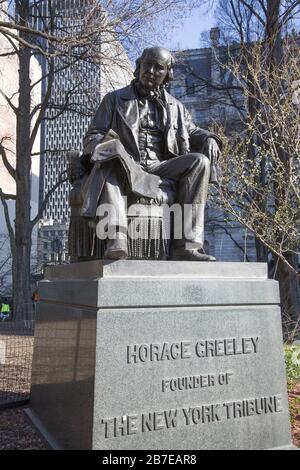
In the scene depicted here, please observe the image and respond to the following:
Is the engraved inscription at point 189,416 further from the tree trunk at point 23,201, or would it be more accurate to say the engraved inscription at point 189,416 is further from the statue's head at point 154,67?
the tree trunk at point 23,201

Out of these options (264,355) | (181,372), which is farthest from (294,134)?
(181,372)

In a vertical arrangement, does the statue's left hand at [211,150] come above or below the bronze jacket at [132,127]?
below

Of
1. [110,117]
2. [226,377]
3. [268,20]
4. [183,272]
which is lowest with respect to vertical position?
[226,377]

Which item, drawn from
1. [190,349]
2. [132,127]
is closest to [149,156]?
[132,127]

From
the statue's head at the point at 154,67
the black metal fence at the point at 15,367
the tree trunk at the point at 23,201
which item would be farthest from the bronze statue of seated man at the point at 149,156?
the tree trunk at the point at 23,201

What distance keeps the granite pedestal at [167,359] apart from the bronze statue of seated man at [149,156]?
0.36 metres

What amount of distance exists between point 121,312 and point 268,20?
1393 cm

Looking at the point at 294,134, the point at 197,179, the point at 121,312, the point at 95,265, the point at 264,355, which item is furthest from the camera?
the point at 294,134

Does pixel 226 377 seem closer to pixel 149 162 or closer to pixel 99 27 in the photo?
pixel 149 162

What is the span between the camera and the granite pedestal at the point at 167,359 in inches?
121

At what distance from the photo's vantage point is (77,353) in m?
3.32

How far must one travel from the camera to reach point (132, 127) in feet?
14.4

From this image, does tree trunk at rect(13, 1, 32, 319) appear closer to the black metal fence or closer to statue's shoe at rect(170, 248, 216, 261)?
the black metal fence

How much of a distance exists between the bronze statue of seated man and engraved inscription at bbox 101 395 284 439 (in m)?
1.11
